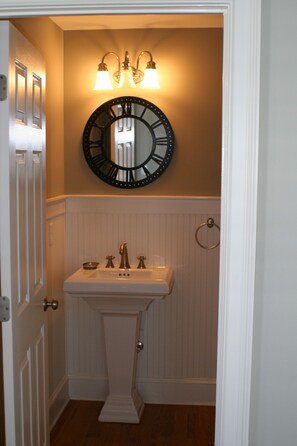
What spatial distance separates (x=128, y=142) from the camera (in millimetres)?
3889

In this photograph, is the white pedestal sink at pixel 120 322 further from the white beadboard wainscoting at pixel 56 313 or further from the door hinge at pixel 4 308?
the door hinge at pixel 4 308

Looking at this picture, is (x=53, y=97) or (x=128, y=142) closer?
(x=53, y=97)

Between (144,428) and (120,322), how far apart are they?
653mm

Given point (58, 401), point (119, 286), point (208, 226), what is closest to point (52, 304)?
point (119, 286)

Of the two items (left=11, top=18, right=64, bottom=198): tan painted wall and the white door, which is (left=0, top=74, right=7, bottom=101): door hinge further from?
(left=11, top=18, right=64, bottom=198): tan painted wall

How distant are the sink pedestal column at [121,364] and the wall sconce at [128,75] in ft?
4.61

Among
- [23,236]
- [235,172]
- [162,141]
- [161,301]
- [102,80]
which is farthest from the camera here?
[161,301]

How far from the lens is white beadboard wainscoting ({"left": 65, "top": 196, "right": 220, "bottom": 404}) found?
153 inches

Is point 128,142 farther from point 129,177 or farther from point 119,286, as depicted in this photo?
point 119,286

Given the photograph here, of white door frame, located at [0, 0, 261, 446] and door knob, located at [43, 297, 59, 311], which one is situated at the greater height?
white door frame, located at [0, 0, 261, 446]

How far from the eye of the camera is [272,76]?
63.7 inches

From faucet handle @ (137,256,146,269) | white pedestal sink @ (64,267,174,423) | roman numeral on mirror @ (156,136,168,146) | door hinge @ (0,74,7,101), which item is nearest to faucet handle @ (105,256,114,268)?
white pedestal sink @ (64,267,174,423)

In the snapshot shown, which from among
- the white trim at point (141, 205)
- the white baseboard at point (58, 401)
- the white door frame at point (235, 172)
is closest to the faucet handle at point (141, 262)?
the white trim at point (141, 205)

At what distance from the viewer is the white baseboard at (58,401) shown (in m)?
3.59
